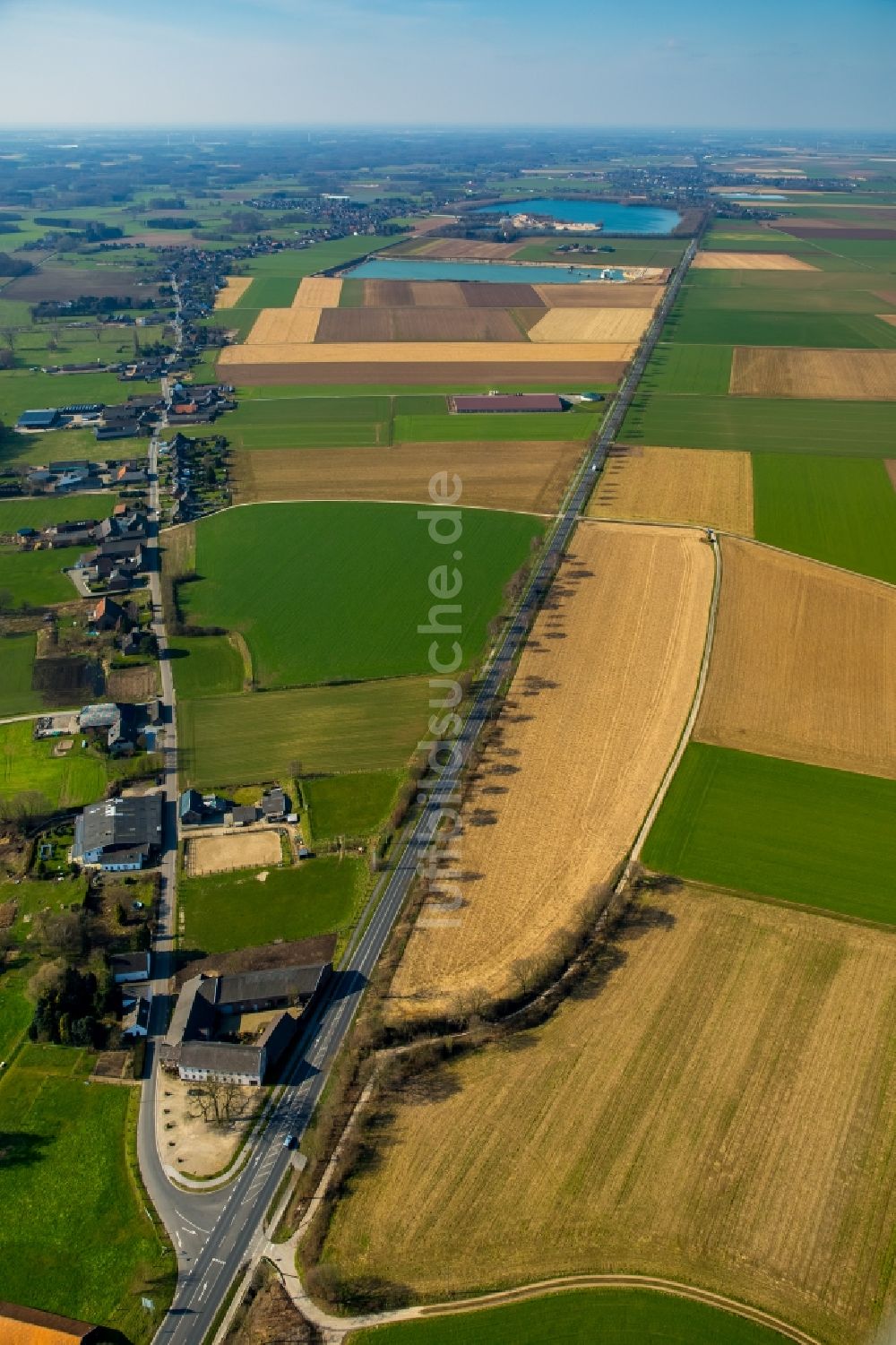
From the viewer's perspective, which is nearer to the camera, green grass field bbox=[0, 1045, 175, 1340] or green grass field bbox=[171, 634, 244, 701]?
green grass field bbox=[0, 1045, 175, 1340]

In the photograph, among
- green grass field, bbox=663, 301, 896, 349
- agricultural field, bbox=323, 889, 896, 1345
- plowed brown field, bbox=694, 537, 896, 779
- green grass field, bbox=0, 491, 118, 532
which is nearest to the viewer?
agricultural field, bbox=323, 889, 896, 1345

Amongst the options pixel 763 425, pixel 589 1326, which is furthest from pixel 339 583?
pixel 763 425

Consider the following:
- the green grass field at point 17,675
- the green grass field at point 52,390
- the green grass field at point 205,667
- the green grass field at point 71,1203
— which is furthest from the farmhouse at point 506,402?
the green grass field at point 71,1203

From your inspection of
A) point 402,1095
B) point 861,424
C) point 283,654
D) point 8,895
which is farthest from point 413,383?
point 402,1095

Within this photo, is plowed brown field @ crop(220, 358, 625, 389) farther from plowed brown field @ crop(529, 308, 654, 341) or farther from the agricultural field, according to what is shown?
the agricultural field

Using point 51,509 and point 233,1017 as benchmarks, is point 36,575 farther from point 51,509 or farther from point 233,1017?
point 233,1017

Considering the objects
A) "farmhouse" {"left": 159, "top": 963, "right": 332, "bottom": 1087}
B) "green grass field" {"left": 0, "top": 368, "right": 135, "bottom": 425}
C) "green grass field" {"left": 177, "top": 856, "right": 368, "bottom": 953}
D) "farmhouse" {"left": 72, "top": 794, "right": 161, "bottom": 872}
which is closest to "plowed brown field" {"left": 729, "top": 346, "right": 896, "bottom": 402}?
"green grass field" {"left": 0, "top": 368, "right": 135, "bottom": 425}

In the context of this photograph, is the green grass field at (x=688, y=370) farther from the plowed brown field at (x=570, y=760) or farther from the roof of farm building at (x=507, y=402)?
the plowed brown field at (x=570, y=760)
